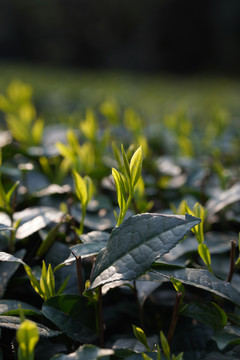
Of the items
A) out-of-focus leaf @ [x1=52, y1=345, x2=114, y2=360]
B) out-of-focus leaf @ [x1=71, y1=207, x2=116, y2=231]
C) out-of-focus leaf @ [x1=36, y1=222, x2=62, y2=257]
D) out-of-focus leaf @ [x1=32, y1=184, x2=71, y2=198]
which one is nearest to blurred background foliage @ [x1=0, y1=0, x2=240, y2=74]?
out-of-focus leaf @ [x1=32, y1=184, x2=71, y2=198]

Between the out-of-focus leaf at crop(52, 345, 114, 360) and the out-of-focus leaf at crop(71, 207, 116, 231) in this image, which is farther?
the out-of-focus leaf at crop(71, 207, 116, 231)

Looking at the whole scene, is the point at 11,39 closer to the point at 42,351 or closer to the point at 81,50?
the point at 81,50

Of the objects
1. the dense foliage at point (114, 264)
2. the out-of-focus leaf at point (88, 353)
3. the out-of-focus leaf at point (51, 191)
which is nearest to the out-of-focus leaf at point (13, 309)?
the dense foliage at point (114, 264)

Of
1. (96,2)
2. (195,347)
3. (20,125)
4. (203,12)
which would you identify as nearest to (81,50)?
(96,2)

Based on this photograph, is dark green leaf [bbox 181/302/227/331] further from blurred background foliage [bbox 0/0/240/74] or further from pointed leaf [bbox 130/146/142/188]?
blurred background foliage [bbox 0/0/240/74]

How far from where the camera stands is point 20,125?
1.72 meters

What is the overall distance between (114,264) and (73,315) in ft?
0.59

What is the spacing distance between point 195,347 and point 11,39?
526 inches

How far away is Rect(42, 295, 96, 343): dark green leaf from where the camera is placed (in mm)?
871

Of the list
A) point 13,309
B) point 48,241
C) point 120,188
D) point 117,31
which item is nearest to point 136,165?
point 120,188

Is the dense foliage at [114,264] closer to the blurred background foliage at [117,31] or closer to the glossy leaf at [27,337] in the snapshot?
the glossy leaf at [27,337]

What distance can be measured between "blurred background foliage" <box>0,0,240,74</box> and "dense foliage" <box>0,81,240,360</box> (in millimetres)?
11375

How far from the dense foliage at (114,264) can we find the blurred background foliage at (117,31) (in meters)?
11.4

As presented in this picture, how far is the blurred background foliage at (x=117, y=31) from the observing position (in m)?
12.1
